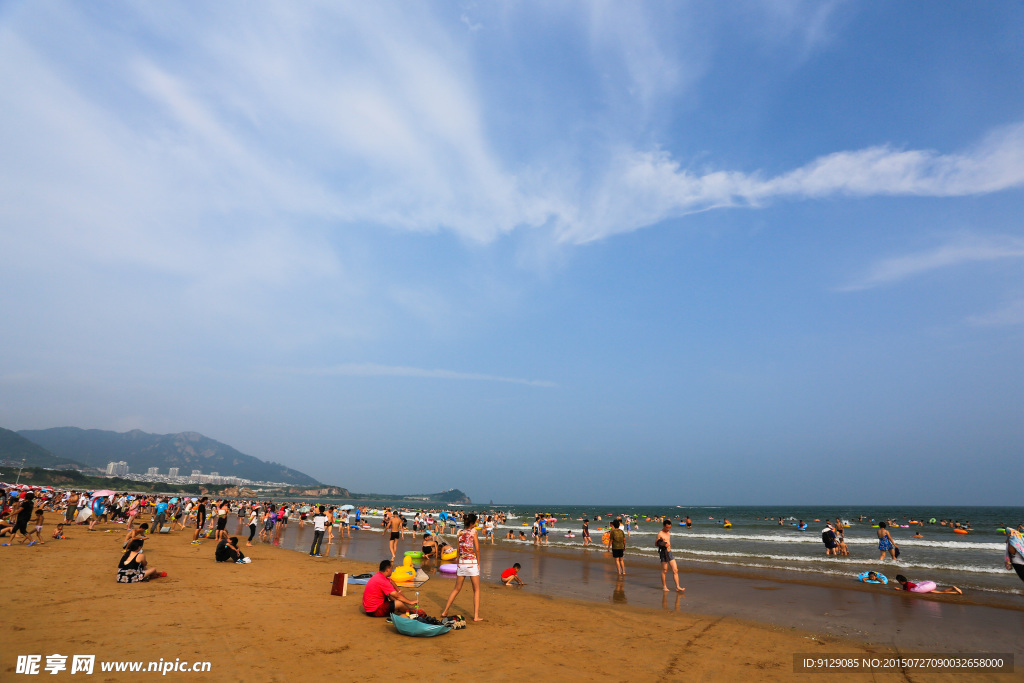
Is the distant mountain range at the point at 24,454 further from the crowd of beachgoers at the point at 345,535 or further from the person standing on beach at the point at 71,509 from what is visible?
the person standing on beach at the point at 71,509

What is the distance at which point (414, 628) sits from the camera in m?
7.54

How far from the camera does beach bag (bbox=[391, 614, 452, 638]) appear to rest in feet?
24.7

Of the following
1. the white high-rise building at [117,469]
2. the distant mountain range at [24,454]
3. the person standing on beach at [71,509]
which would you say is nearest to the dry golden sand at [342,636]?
the person standing on beach at [71,509]

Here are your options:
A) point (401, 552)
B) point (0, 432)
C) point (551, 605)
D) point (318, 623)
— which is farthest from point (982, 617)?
point (0, 432)

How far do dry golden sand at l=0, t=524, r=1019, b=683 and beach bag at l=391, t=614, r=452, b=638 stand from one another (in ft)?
0.41

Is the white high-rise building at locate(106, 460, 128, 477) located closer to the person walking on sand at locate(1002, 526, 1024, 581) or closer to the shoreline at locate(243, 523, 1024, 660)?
the shoreline at locate(243, 523, 1024, 660)

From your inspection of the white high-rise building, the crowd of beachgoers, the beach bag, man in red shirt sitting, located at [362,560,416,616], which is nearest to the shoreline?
the crowd of beachgoers

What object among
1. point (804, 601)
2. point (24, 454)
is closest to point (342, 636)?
point (804, 601)

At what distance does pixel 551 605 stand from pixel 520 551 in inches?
572

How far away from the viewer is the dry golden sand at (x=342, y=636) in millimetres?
6148

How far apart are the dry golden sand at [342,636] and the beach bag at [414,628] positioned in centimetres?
12

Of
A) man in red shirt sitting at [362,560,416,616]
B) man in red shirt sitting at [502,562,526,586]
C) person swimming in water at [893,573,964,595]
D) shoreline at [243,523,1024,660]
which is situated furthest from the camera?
man in red shirt sitting at [502,562,526,586]

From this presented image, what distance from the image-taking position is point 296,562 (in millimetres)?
16797

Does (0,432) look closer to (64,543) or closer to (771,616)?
(64,543)
